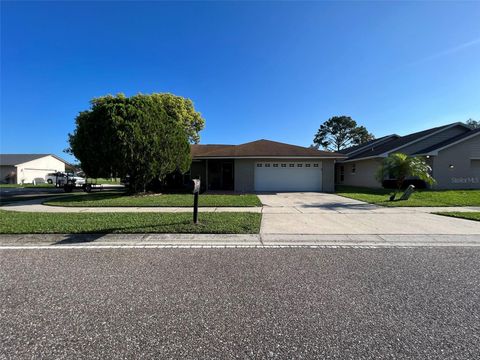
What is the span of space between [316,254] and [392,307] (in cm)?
193

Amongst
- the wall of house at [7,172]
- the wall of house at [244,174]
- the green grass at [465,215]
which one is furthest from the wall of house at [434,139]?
the wall of house at [7,172]

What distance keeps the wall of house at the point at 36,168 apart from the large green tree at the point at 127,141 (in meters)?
31.4

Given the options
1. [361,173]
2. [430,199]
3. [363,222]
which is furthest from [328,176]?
[363,222]

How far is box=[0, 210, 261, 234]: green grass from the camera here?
630 centimetres

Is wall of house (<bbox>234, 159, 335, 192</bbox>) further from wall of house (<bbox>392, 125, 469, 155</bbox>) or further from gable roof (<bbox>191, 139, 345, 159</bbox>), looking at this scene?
wall of house (<bbox>392, 125, 469, 155</bbox>)

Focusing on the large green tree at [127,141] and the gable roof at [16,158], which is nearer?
the large green tree at [127,141]

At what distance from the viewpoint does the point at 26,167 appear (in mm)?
37938

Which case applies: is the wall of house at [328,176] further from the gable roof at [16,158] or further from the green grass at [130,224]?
the gable roof at [16,158]

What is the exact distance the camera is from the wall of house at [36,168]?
3691 centimetres

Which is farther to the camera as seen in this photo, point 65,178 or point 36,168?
point 36,168

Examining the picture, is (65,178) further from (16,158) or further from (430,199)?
(430,199)

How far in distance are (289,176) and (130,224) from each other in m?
13.4

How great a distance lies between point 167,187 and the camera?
67.1 ft

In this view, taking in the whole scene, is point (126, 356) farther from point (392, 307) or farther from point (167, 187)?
point (167, 187)
